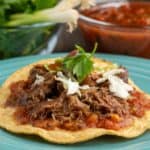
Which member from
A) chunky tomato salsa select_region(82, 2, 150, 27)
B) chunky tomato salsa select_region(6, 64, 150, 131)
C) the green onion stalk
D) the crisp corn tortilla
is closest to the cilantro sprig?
chunky tomato salsa select_region(6, 64, 150, 131)

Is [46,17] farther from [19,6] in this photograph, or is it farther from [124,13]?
[124,13]

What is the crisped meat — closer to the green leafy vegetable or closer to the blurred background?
the blurred background

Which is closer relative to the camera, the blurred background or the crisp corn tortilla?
the crisp corn tortilla

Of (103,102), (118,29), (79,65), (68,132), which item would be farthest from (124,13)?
(68,132)

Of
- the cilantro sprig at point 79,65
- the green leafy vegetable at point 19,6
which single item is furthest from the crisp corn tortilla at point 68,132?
the green leafy vegetable at point 19,6

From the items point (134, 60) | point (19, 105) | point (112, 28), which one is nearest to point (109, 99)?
point (19, 105)

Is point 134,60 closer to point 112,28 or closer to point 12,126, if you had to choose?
point 112,28
